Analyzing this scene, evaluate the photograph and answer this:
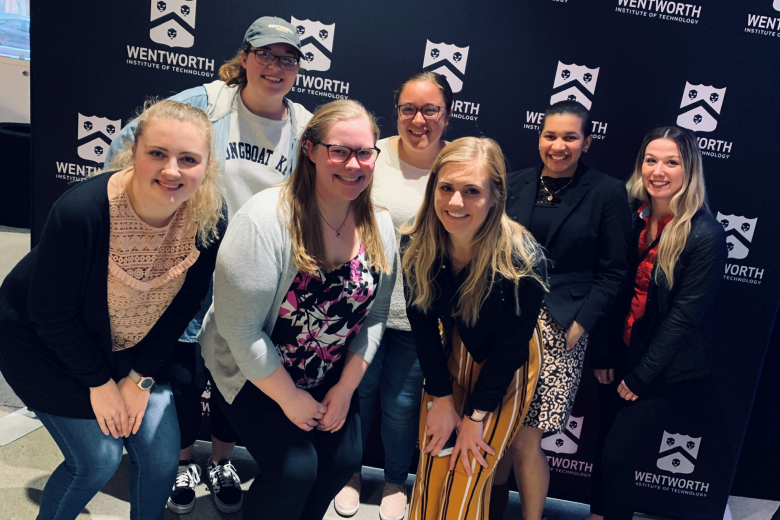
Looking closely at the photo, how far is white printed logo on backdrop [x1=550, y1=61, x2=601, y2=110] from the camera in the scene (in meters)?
2.67

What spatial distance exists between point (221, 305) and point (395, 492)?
1336 millimetres

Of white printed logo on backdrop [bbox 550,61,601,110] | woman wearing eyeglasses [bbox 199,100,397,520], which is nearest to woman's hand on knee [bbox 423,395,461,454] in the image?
Result: woman wearing eyeglasses [bbox 199,100,397,520]

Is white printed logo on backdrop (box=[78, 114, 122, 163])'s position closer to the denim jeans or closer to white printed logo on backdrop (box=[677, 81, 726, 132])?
the denim jeans

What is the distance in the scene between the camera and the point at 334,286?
75.2 inches

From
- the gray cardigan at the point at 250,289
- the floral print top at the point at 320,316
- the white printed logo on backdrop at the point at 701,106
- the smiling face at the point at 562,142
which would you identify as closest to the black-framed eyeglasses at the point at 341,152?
the gray cardigan at the point at 250,289

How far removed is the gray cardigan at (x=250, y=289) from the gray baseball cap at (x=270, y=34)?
2.09 feet

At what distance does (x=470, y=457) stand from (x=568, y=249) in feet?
2.74

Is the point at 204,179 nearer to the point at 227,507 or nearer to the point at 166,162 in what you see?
the point at 166,162

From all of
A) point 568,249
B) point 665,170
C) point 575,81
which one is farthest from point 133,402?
point 575,81

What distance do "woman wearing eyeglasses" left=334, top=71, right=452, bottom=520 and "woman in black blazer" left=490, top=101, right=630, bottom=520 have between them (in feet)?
1.34

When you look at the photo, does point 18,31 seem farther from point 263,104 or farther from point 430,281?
point 430,281

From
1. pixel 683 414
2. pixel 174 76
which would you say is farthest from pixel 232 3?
pixel 683 414

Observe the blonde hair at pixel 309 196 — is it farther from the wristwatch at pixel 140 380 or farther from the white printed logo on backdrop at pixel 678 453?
the white printed logo on backdrop at pixel 678 453

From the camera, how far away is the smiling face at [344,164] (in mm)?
1830
